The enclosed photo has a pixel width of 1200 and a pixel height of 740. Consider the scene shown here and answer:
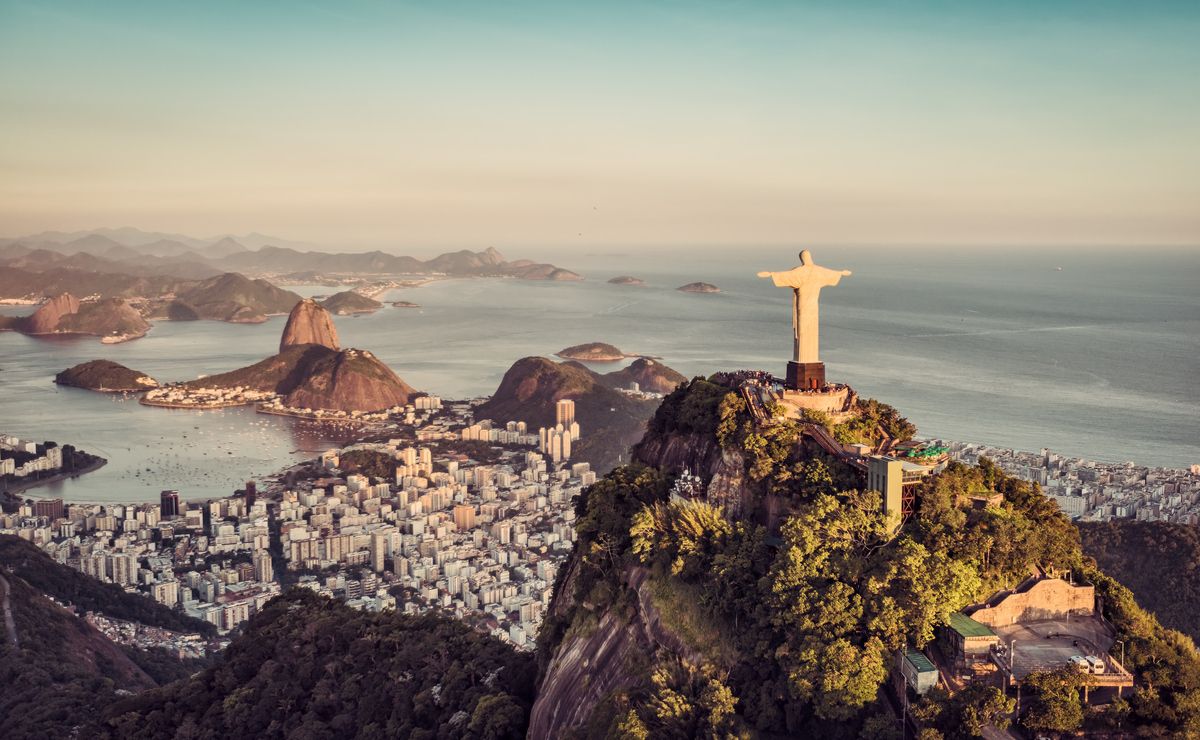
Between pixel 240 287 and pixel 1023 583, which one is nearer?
pixel 1023 583

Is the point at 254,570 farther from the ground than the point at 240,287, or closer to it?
closer to it

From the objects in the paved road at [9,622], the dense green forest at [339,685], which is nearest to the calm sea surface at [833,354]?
the paved road at [9,622]

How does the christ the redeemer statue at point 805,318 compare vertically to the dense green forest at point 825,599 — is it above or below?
above

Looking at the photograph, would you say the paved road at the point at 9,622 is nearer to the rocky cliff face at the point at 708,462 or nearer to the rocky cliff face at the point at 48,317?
the rocky cliff face at the point at 708,462

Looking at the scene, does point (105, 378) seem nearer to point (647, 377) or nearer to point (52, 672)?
point (647, 377)

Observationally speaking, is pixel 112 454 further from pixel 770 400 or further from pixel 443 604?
pixel 770 400

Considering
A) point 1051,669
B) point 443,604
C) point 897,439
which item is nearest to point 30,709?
point 443,604

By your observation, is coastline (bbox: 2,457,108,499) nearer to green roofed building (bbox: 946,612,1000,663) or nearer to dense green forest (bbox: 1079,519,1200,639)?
dense green forest (bbox: 1079,519,1200,639)
